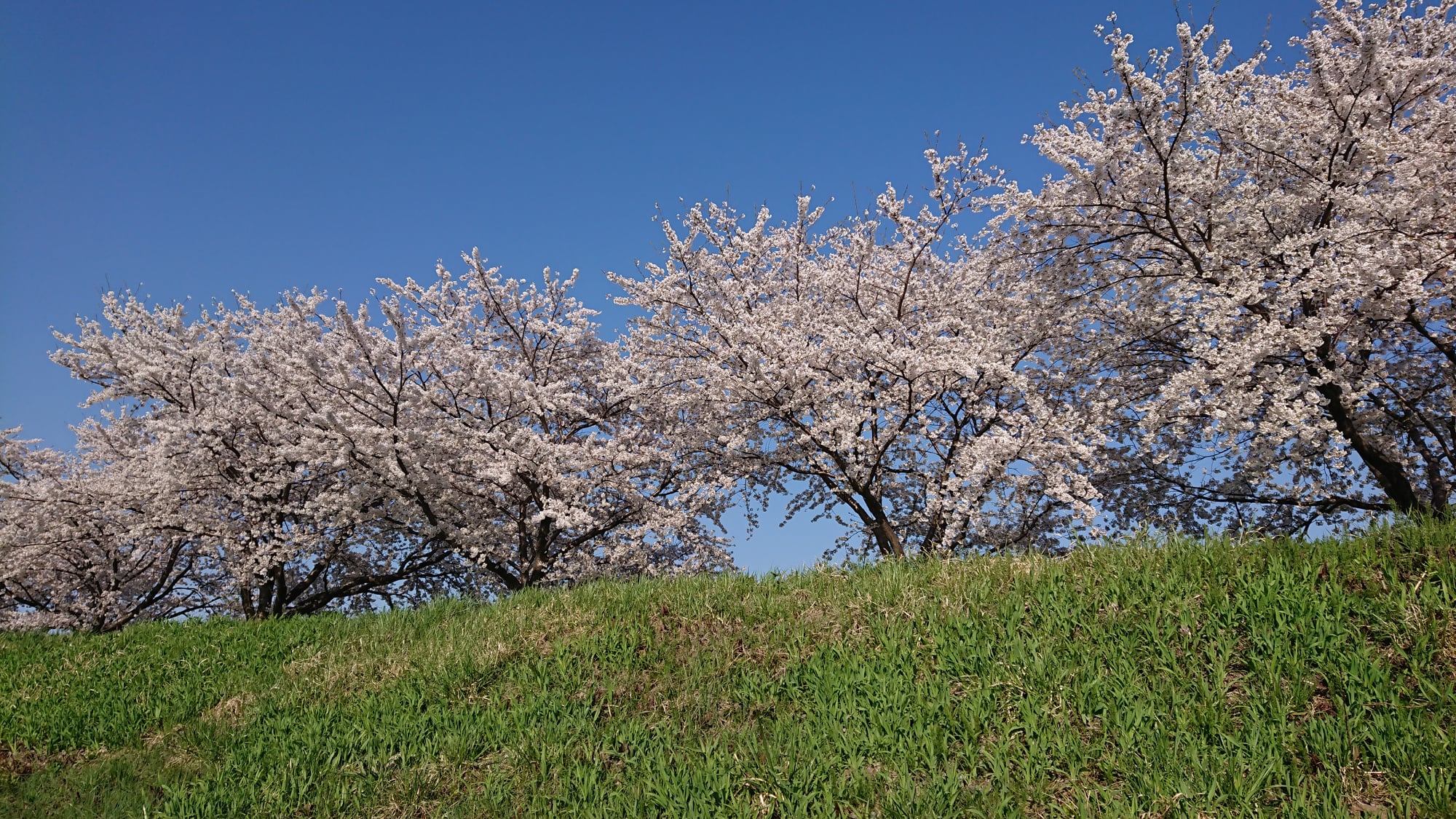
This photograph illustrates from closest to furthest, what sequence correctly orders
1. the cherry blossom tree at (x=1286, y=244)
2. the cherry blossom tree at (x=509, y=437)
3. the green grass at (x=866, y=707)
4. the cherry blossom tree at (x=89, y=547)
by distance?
the green grass at (x=866, y=707)
the cherry blossom tree at (x=1286, y=244)
the cherry blossom tree at (x=509, y=437)
the cherry blossom tree at (x=89, y=547)

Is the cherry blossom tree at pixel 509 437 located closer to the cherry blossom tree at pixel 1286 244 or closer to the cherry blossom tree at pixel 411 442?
the cherry blossom tree at pixel 411 442

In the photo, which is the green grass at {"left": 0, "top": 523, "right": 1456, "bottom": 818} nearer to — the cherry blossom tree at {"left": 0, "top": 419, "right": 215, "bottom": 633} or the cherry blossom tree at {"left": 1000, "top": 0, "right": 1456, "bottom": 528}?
the cherry blossom tree at {"left": 1000, "top": 0, "right": 1456, "bottom": 528}

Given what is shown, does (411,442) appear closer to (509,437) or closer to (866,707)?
(509,437)

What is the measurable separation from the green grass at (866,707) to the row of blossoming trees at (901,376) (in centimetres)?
610

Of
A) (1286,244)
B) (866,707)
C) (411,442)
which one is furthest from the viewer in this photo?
(411,442)

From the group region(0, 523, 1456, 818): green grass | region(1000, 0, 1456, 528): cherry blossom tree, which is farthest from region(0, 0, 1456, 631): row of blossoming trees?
region(0, 523, 1456, 818): green grass

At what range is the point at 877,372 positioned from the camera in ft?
50.3

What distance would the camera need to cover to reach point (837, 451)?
1431 cm

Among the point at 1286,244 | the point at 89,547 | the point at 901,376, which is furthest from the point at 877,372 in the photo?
the point at 89,547

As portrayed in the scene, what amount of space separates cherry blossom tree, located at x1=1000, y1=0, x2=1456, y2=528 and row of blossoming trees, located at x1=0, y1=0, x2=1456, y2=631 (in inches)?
2.8

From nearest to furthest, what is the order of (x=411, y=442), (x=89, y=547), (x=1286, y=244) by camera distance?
(x=1286, y=244)
(x=411, y=442)
(x=89, y=547)

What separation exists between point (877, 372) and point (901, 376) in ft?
3.43

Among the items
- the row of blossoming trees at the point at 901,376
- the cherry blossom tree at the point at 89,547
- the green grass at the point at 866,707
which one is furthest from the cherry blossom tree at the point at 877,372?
the cherry blossom tree at the point at 89,547

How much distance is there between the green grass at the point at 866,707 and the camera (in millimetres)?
4766
